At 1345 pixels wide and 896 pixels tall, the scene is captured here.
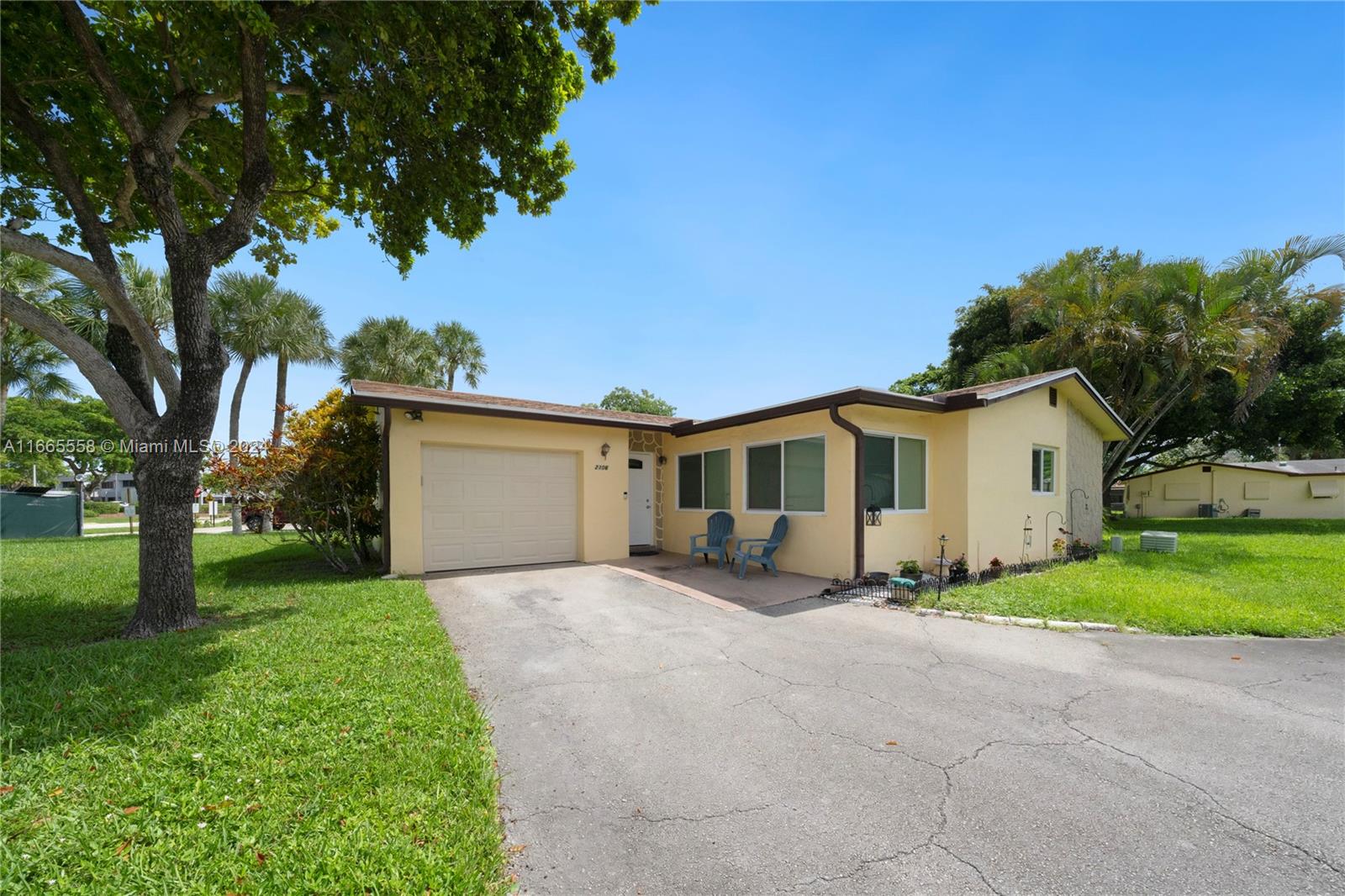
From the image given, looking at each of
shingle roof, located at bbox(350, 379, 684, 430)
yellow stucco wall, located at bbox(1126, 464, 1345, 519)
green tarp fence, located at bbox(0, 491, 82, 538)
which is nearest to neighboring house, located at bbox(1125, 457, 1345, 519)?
yellow stucco wall, located at bbox(1126, 464, 1345, 519)

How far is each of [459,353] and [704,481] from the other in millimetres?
17734

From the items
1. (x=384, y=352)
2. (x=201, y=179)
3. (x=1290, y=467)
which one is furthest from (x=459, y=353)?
(x=1290, y=467)

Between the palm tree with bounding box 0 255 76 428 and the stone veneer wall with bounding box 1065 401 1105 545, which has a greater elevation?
the palm tree with bounding box 0 255 76 428

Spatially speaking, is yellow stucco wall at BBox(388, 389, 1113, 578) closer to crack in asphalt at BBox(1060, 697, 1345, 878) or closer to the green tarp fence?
crack in asphalt at BBox(1060, 697, 1345, 878)

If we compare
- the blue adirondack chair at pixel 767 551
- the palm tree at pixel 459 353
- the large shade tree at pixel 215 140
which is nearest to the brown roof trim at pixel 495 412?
the large shade tree at pixel 215 140

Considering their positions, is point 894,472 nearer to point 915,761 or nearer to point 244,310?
point 915,761

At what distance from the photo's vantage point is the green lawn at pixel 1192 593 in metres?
5.95

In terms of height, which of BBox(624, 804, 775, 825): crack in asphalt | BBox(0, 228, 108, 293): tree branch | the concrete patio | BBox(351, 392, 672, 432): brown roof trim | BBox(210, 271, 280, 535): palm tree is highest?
BBox(210, 271, 280, 535): palm tree

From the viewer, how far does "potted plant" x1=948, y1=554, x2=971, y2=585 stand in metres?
8.05

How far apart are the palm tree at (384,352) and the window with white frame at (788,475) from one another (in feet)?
55.1

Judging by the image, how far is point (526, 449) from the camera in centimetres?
969

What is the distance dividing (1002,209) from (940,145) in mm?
2255

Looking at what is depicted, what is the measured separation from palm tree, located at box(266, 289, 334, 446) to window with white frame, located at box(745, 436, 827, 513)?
14918 millimetres

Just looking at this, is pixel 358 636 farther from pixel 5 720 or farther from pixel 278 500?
pixel 278 500
